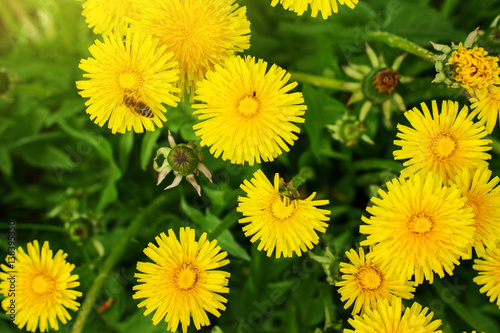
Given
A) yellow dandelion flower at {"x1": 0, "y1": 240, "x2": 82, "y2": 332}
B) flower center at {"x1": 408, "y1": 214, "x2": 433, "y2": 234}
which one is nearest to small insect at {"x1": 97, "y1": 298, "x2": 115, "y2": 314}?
yellow dandelion flower at {"x1": 0, "y1": 240, "x2": 82, "y2": 332}

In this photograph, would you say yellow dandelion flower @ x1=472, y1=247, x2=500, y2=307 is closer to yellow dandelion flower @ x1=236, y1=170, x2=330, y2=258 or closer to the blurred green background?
the blurred green background

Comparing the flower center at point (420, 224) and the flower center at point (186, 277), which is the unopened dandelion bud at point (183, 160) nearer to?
the flower center at point (186, 277)

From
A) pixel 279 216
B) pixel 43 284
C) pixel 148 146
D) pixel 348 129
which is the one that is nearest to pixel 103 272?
pixel 43 284

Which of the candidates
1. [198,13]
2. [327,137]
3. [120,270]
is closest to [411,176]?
[327,137]

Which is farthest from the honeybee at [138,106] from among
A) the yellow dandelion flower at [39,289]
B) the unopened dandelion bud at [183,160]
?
the yellow dandelion flower at [39,289]

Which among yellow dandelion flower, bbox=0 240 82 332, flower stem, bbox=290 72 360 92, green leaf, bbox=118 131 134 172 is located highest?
flower stem, bbox=290 72 360 92

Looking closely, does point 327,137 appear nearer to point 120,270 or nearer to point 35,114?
point 120,270

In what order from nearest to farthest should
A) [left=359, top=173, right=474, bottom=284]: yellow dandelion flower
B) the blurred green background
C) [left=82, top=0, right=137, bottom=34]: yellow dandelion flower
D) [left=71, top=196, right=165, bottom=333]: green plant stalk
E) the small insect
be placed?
1. [left=359, top=173, right=474, bottom=284]: yellow dandelion flower
2. [left=82, top=0, right=137, bottom=34]: yellow dandelion flower
3. [left=71, top=196, right=165, bottom=333]: green plant stalk
4. the blurred green background
5. the small insect
